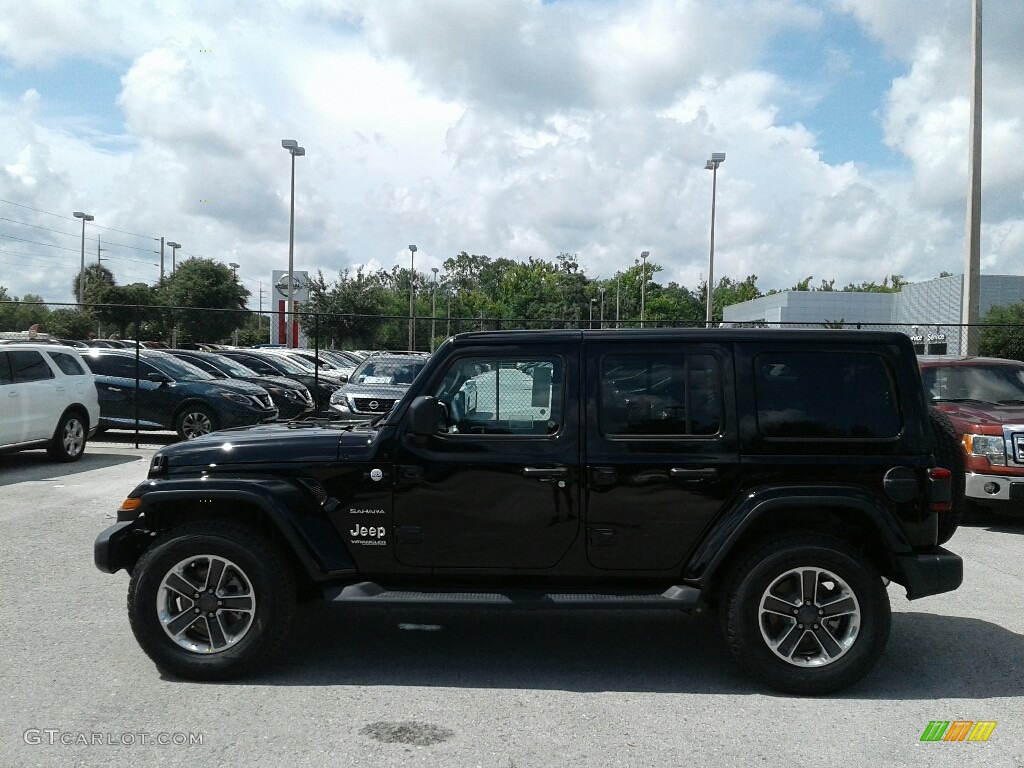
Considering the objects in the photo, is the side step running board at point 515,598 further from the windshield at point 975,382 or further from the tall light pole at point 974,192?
the tall light pole at point 974,192

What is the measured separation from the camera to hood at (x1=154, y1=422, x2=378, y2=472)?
15.7 ft

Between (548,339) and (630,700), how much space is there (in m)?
1.92

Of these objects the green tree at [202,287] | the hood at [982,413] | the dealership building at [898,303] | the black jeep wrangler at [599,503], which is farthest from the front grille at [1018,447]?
the green tree at [202,287]

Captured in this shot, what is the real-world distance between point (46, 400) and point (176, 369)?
3360mm

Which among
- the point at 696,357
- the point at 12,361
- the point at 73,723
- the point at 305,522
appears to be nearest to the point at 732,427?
the point at 696,357

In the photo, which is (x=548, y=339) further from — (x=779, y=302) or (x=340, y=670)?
(x=779, y=302)

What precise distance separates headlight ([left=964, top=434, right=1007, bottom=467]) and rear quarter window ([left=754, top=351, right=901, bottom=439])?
188 inches

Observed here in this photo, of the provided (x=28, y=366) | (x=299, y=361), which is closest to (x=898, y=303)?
(x=299, y=361)

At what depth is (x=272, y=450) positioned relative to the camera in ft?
15.9

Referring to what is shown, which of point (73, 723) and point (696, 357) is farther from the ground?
point (696, 357)

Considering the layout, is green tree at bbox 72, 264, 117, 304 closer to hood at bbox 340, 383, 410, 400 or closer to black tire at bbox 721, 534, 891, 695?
hood at bbox 340, 383, 410, 400

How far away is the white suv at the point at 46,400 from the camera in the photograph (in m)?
11.8

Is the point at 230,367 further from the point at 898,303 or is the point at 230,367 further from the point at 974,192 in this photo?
the point at 898,303

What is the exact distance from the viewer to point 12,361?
12039 millimetres
